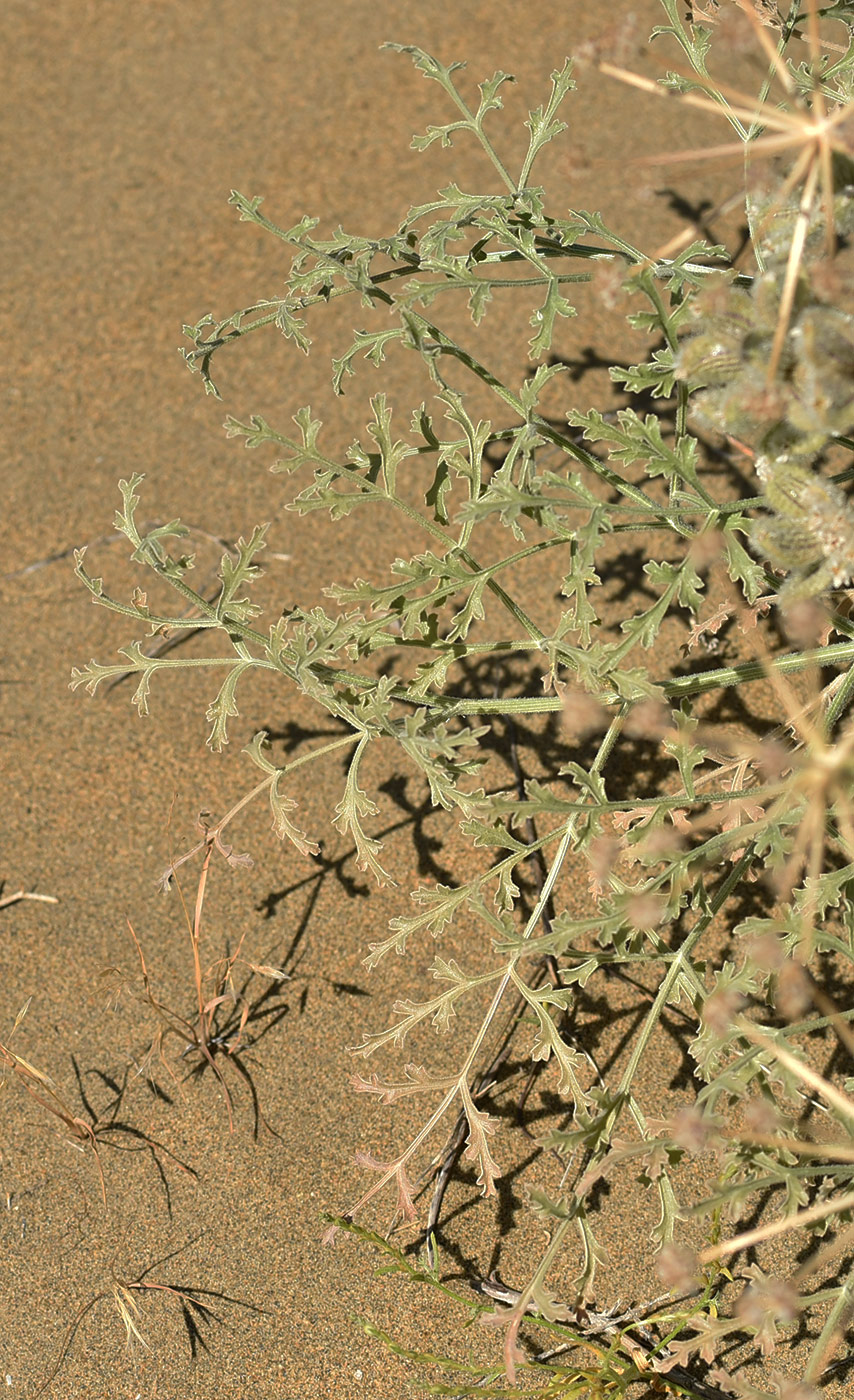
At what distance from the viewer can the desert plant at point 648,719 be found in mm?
1672

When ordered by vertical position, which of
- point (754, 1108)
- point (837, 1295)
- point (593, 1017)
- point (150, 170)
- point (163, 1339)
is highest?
point (150, 170)

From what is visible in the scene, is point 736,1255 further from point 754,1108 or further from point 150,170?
point 150,170

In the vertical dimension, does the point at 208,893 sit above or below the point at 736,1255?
above

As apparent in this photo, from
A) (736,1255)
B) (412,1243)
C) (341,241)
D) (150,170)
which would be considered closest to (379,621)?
(341,241)

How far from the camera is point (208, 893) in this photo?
9.34ft

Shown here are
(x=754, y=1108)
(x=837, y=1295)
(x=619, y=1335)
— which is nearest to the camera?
(x=754, y=1108)

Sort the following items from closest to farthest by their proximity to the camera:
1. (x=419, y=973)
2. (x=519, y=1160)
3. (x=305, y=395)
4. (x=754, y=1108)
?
(x=754, y=1108) < (x=519, y=1160) < (x=419, y=973) < (x=305, y=395)

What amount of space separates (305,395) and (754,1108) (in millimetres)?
2424

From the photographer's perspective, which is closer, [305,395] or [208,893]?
[208,893]

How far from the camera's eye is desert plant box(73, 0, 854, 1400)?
1.67m

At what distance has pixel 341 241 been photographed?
95.9 inches

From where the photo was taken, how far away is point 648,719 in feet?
5.34

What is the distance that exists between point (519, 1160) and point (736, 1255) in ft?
1.38

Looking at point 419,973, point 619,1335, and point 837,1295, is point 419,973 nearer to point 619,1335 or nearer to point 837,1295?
point 619,1335
